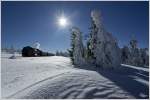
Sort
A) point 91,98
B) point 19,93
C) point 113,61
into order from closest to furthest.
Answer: point 91,98 → point 19,93 → point 113,61

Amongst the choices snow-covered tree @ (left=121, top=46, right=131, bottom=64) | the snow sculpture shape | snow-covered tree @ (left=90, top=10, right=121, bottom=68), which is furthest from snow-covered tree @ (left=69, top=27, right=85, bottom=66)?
snow-covered tree @ (left=121, top=46, right=131, bottom=64)

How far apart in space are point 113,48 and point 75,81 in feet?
45.4

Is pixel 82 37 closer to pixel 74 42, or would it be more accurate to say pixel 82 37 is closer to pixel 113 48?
pixel 74 42

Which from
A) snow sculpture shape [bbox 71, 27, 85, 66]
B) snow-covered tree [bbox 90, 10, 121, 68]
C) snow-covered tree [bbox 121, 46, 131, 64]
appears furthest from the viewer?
snow-covered tree [bbox 121, 46, 131, 64]

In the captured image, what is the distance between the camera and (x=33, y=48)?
41500 millimetres

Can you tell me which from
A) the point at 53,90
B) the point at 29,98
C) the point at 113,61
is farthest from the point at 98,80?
the point at 113,61

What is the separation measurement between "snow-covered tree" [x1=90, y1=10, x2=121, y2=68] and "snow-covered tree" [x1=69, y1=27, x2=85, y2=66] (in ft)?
9.04

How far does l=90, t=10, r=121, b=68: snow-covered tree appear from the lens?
21.5 meters

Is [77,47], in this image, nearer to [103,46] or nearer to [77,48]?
[77,48]

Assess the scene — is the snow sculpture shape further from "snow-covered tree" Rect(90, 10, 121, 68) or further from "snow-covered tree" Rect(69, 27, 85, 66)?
"snow-covered tree" Rect(90, 10, 121, 68)

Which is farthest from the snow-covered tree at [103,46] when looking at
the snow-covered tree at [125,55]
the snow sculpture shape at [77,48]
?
the snow-covered tree at [125,55]

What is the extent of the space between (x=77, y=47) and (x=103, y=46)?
490 cm

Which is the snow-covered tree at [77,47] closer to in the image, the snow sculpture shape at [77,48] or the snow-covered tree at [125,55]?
the snow sculpture shape at [77,48]

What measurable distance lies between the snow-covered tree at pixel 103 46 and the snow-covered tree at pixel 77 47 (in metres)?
2.76
